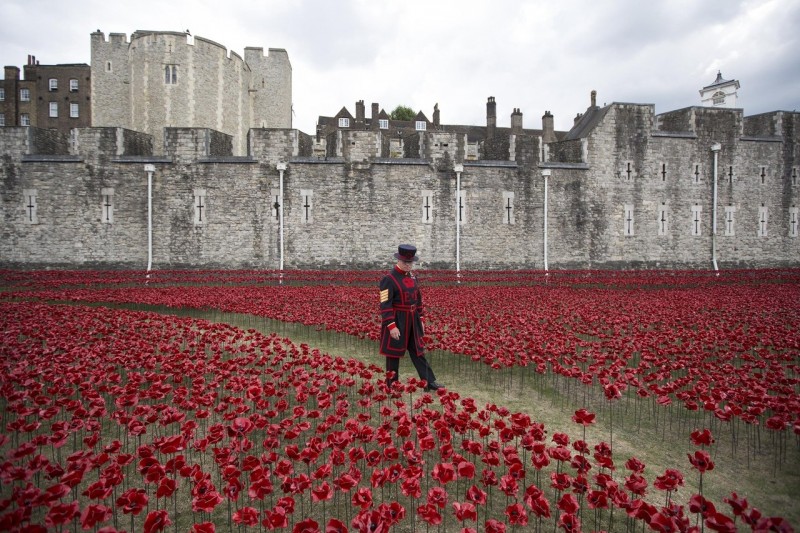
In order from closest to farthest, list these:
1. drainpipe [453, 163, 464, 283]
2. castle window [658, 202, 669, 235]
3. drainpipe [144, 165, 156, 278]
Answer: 1. drainpipe [144, 165, 156, 278]
2. drainpipe [453, 163, 464, 283]
3. castle window [658, 202, 669, 235]

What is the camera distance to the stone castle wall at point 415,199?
806 inches

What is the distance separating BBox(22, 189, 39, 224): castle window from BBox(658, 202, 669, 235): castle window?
29366 millimetres

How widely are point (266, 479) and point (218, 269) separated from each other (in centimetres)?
1932

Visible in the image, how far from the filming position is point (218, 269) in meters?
20.8

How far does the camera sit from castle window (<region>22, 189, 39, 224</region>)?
20297 millimetres

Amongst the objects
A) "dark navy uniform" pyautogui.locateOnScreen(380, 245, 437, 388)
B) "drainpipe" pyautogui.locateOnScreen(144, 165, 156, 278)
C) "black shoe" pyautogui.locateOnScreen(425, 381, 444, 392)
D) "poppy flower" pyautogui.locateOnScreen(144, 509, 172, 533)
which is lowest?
"black shoe" pyautogui.locateOnScreen(425, 381, 444, 392)

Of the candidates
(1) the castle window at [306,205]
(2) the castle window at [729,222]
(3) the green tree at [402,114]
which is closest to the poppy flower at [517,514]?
(1) the castle window at [306,205]

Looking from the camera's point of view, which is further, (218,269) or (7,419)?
(218,269)

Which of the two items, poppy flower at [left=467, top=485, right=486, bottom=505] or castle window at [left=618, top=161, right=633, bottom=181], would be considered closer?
poppy flower at [left=467, top=485, right=486, bottom=505]

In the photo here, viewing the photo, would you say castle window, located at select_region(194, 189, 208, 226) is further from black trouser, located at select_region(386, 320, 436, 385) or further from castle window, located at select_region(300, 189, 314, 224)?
black trouser, located at select_region(386, 320, 436, 385)

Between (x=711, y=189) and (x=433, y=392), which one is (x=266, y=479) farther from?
(x=711, y=189)

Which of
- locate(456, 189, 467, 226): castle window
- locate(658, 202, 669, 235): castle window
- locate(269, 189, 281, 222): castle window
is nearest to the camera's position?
locate(269, 189, 281, 222): castle window

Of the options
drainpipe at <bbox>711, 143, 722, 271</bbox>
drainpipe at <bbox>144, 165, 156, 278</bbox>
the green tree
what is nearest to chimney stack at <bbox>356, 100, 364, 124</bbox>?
the green tree

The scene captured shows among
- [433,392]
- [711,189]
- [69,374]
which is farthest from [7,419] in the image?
[711,189]
